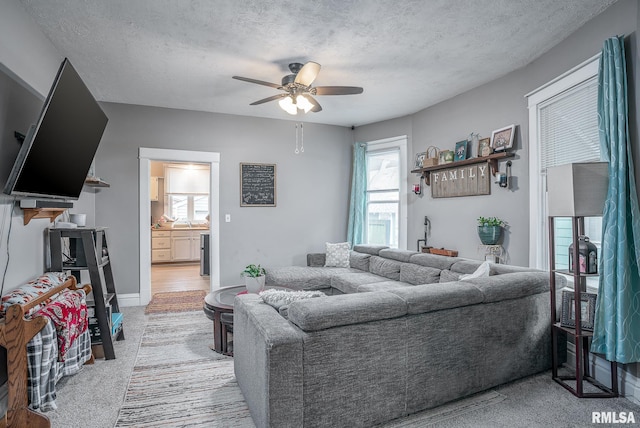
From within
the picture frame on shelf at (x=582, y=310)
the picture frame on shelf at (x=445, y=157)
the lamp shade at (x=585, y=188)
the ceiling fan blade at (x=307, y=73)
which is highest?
the ceiling fan blade at (x=307, y=73)

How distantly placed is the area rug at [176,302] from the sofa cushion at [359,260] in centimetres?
216

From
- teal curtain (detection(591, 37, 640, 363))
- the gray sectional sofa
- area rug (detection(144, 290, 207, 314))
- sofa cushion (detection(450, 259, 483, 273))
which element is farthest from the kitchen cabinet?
teal curtain (detection(591, 37, 640, 363))

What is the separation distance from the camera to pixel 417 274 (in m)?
3.75

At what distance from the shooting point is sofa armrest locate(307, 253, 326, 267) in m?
5.09

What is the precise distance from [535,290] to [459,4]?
6.96 ft

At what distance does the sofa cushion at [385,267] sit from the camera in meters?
4.12

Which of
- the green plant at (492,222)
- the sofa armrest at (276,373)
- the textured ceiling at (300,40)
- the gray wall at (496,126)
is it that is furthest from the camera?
the green plant at (492,222)

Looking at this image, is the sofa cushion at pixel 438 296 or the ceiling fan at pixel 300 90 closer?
the sofa cushion at pixel 438 296

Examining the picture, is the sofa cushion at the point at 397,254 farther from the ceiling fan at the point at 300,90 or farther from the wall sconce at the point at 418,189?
the ceiling fan at the point at 300,90

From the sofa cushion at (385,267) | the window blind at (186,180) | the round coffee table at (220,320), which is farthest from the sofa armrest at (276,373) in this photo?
the window blind at (186,180)

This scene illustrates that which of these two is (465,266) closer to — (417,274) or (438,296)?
(417,274)

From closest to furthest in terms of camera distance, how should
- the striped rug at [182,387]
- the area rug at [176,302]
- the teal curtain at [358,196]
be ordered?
the striped rug at [182,387] < the area rug at [176,302] < the teal curtain at [358,196]

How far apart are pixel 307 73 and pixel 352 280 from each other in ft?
7.74

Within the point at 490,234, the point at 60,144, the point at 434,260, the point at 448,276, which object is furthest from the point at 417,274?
→ the point at 60,144
